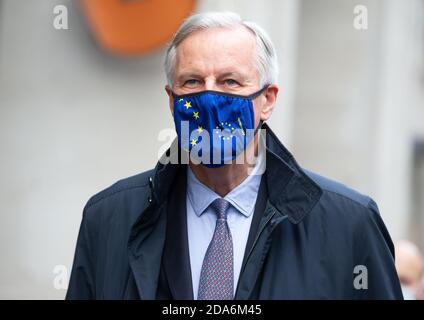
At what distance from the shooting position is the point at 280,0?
363 inches

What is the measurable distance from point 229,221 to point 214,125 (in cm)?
34

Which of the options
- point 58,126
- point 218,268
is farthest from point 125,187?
point 58,126

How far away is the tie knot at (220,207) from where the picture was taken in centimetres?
333

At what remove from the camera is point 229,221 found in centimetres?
332

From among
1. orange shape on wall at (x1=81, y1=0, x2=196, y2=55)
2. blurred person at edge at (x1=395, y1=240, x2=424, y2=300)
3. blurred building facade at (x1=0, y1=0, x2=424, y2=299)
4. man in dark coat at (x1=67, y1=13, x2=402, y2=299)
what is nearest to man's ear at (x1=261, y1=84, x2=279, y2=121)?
man in dark coat at (x1=67, y1=13, x2=402, y2=299)

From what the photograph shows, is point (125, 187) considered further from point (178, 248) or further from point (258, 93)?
point (258, 93)

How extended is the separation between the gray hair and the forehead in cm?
2

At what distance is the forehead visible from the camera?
3283 mm

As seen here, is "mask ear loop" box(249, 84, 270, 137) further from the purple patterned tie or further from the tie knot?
the purple patterned tie

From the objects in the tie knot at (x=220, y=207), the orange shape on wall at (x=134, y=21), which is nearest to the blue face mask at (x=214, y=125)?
the tie knot at (x=220, y=207)

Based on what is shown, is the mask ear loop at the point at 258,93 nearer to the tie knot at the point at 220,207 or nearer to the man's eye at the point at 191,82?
Result: the man's eye at the point at 191,82

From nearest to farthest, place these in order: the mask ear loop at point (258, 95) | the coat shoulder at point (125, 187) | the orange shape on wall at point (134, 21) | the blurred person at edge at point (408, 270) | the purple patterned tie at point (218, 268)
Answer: the purple patterned tie at point (218, 268)
the mask ear loop at point (258, 95)
the coat shoulder at point (125, 187)
the blurred person at edge at point (408, 270)
the orange shape on wall at point (134, 21)

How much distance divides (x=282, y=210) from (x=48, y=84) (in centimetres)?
505
